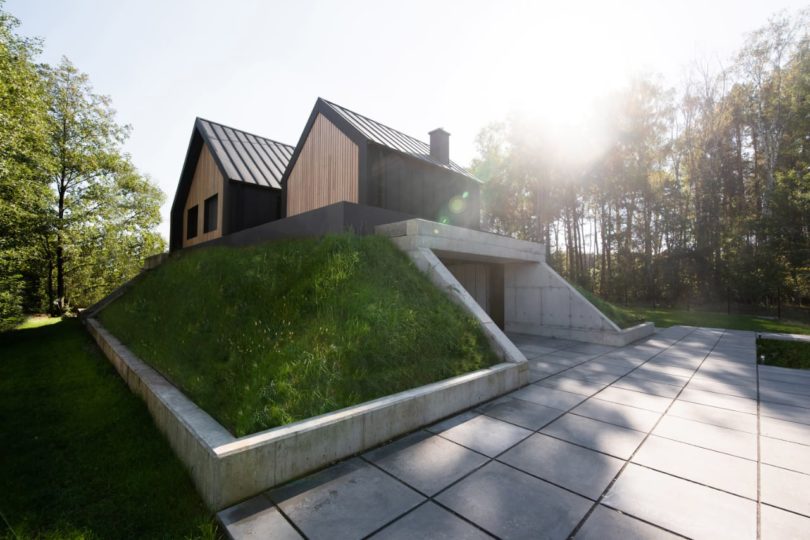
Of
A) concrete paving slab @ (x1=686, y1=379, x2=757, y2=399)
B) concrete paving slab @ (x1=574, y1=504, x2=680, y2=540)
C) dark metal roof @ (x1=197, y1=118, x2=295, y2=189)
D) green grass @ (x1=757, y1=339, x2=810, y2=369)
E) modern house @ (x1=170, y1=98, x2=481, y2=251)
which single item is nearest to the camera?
concrete paving slab @ (x1=574, y1=504, x2=680, y2=540)

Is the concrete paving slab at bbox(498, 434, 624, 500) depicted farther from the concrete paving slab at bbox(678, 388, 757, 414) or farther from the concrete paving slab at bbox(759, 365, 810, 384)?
the concrete paving slab at bbox(759, 365, 810, 384)

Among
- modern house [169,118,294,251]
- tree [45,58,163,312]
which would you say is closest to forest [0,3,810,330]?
tree [45,58,163,312]

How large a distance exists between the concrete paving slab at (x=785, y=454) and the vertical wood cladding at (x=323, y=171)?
10142 mm

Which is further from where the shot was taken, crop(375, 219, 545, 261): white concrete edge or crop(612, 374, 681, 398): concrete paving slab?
crop(375, 219, 545, 261): white concrete edge

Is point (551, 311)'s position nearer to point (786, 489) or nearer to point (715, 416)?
point (715, 416)

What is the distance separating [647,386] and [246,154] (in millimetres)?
17393

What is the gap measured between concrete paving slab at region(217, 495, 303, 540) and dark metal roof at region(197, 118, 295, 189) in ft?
44.7

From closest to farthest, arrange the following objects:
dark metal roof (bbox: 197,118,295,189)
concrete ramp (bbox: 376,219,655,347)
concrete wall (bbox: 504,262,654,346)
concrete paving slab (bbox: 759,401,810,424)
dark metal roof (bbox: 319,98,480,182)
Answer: concrete paving slab (bbox: 759,401,810,424) < concrete ramp (bbox: 376,219,655,347) < concrete wall (bbox: 504,262,654,346) < dark metal roof (bbox: 319,98,480,182) < dark metal roof (bbox: 197,118,295,189)

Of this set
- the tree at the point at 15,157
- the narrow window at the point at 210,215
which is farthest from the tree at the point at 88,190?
the narrow window at the point at 210,215

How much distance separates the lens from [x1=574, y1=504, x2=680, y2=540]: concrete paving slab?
2529mm

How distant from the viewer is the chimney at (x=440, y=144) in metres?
15.3

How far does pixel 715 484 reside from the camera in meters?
3.21

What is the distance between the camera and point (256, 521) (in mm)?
2758

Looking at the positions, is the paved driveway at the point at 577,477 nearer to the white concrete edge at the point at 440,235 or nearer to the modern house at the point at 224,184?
the white concrete edge at the point at 440,235
